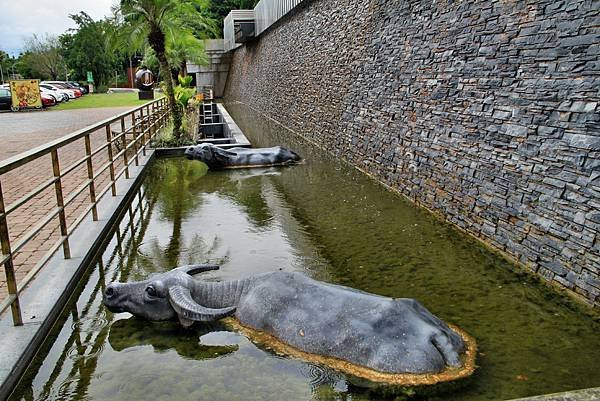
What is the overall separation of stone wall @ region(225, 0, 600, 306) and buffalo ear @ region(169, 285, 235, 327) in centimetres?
326

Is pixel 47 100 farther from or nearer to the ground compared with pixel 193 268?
nearer to the ground

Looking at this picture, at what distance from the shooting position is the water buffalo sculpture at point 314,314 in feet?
11.8

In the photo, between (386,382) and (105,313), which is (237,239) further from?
(386,382)

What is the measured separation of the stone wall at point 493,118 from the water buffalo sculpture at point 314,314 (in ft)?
6.17

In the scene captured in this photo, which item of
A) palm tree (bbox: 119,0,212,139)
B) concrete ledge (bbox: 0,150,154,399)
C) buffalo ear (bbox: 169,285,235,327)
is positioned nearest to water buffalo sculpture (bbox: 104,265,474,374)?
buffalo ear (bbox: 169,285,235,327)

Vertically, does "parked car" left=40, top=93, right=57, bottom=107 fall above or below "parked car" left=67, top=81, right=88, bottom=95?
above

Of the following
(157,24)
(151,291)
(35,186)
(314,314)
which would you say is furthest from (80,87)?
(314,314)

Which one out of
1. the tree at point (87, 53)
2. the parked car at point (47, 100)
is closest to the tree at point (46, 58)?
the tree at point (87, 53)

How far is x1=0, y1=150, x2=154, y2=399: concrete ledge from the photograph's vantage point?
3.52 m

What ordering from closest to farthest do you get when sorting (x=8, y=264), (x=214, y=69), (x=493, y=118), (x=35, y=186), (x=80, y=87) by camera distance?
(x=8, y=264) < (x=493, y=118) < (x=35, y=186) < (x=214, y=69) < (x=80, y=87)

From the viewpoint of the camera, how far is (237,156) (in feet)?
38.4

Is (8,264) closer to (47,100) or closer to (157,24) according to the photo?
(157,24)

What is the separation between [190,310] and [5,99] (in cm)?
3249

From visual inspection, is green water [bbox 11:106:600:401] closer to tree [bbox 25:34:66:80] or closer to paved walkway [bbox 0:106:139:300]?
paved walkway [bbox 0:106:139:300]
